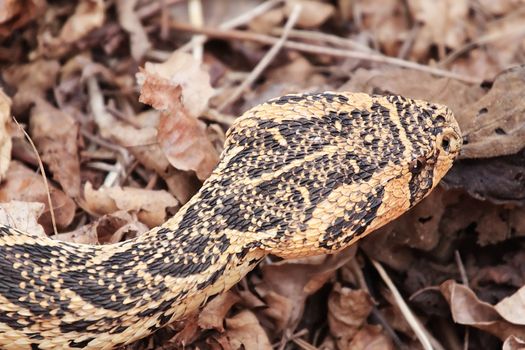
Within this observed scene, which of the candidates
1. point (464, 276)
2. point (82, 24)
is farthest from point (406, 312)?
point (82, 24)

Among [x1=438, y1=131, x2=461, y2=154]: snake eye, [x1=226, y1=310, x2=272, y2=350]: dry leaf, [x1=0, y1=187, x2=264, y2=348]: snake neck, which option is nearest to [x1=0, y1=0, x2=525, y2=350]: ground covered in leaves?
[x1=226, y1=310, x2=272, y2=350]: dry leaf

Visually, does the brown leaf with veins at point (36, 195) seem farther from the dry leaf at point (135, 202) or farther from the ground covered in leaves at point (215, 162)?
the dry leaf at point (135, 202)

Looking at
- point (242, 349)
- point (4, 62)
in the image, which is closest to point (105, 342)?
point (242, 349)

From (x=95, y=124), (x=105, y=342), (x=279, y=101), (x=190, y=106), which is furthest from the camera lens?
(x=95, y=124)

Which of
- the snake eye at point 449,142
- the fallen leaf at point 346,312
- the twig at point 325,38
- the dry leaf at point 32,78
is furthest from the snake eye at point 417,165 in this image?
the dry leaf at point 32,78

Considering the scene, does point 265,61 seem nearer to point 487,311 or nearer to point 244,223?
point 244,223

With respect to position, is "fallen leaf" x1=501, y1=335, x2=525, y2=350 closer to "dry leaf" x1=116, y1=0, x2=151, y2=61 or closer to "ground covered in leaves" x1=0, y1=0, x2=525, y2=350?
"ground covered in leaves" x1=0, y1=0, x2=525, y2=350

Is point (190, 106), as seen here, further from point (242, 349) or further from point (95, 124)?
point (242, 349)
